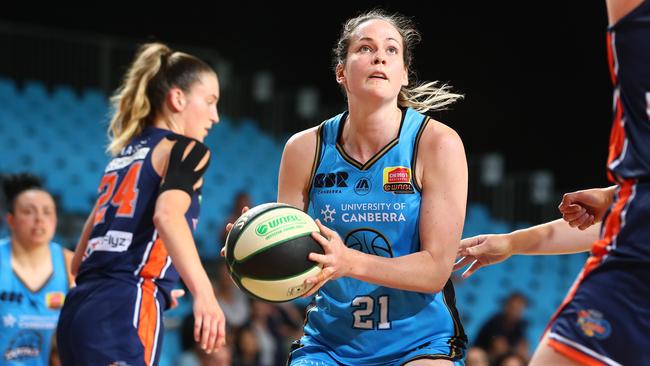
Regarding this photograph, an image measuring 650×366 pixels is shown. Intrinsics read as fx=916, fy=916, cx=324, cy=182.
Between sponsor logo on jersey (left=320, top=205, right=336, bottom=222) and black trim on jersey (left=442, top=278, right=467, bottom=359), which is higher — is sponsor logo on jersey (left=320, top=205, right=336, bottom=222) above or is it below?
above

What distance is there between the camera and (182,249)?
3789mm

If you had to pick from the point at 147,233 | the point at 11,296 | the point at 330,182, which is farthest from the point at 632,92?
the point at 11,296

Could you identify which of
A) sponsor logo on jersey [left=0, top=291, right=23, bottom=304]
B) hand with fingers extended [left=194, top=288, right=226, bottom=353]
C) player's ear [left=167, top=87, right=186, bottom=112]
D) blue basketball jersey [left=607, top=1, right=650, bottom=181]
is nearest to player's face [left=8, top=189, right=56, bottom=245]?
sponsor logo on jersey [left=0, top=291, right=23, bottom=304]

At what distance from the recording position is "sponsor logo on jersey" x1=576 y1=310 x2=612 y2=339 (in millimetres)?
2471

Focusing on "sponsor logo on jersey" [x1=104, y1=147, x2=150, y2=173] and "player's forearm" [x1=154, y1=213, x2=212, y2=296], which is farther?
"sponsor logo on jersey" [x1=104, y1=147, x2=150, y2=173]

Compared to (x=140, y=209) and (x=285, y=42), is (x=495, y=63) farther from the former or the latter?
(x=140, y=209)

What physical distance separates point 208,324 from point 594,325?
1.63 meters

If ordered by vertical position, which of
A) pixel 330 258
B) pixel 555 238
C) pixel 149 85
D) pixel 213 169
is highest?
pixel 149 85

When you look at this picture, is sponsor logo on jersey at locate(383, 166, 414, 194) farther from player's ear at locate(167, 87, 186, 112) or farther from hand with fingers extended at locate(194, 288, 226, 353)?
player's ear at locate(167, 87, 186, 112)

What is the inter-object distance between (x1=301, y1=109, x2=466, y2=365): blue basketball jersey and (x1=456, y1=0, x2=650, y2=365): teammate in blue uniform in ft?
2.85

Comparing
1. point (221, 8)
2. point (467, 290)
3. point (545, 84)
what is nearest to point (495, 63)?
point (545, 84)

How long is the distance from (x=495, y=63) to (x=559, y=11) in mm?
1411

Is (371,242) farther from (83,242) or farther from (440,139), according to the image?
(83,242)

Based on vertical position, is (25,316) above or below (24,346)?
above
